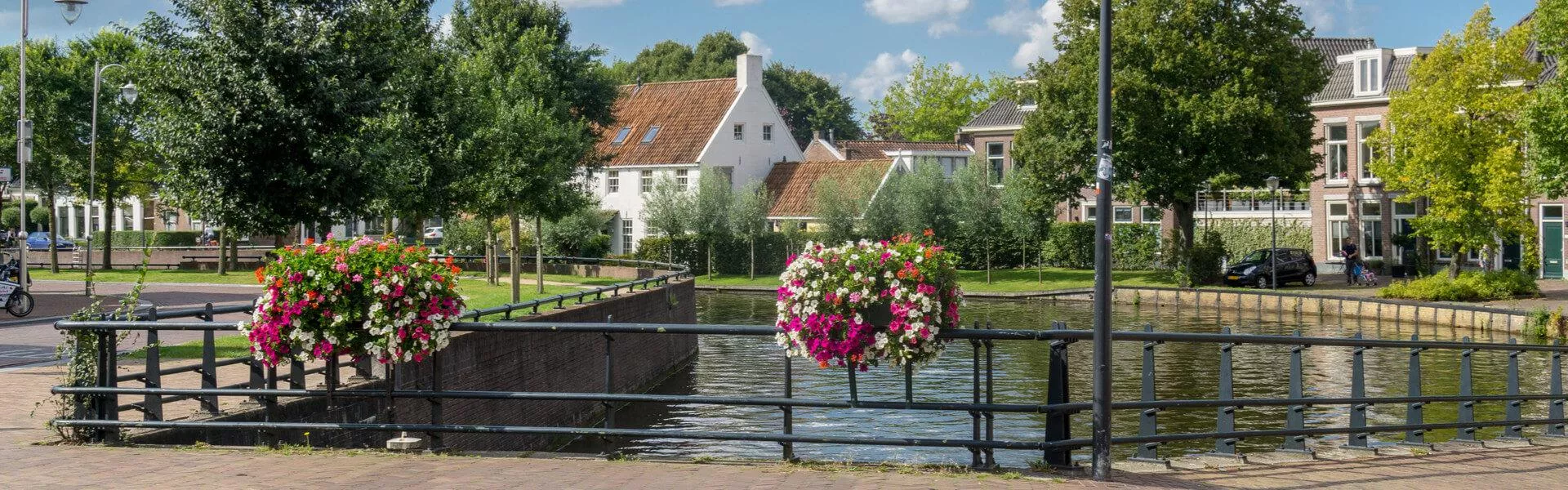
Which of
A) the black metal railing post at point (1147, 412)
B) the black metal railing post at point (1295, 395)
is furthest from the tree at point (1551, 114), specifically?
the black metal railing post at point (1147, 412)

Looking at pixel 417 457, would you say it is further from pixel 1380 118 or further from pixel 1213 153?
pixel 1380 118

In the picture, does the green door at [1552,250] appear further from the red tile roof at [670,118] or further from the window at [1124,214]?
the red tile roof at [670,118]

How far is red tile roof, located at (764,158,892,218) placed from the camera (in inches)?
2313

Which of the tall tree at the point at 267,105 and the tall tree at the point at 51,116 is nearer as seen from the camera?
the tall tree at the point at 267,105

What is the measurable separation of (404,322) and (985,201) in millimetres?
47528

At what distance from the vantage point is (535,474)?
322 inches

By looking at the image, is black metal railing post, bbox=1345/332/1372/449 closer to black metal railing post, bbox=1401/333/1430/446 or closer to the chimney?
black metal railing post, bbox=1401/333/1430/446

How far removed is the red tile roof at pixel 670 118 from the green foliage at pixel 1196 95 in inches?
829

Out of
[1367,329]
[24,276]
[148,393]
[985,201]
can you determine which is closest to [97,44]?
[24,276]

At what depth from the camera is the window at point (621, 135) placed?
218ft

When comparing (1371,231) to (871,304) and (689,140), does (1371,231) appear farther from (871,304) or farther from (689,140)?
(871,304)

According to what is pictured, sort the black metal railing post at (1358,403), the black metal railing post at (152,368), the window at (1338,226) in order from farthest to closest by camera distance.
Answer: the window at (1338,226)
the black metal railing post at (1358,403)
the black metal railing post at (152,368)

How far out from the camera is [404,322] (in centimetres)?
870

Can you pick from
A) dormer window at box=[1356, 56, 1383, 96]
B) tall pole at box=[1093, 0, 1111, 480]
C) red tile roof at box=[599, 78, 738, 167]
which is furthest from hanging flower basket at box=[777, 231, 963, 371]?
red tile roof at box=[599, 78, 738, 167]
